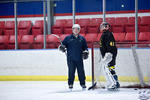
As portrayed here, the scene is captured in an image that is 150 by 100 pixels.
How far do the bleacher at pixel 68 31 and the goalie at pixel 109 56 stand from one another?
220cm

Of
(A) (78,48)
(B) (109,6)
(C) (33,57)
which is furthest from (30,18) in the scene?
(A) (78,48)

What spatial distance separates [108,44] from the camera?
18.9ft

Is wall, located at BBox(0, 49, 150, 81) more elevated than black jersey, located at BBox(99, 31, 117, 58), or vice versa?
black jersey, located at BBox(99, 31, 117, 58)

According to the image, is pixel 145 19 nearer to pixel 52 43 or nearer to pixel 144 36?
pixel 144 36

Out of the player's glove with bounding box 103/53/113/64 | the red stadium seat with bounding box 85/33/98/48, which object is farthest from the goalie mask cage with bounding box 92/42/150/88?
the red stadium seat with bounding box 85/33/98/48

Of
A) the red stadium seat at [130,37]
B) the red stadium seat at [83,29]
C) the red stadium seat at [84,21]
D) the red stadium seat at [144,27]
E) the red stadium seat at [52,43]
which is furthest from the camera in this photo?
the red stadium seat at [84,21]

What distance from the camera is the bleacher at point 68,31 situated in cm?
852

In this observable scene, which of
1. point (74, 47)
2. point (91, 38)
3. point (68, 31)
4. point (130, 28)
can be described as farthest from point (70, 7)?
point (74, 47)

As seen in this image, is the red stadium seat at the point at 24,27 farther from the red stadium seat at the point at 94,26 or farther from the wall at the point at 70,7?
the red stadium seat at the point at 94,26

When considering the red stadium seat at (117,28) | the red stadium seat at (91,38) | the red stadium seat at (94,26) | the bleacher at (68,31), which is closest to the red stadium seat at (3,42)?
the bleacher at (68,31)

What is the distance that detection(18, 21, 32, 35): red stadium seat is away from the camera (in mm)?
10445

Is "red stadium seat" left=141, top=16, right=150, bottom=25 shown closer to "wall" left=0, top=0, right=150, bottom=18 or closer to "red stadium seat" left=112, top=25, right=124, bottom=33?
"wall" left=0, top=0, right=150, bottom=18

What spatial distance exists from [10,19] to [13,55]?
312cm

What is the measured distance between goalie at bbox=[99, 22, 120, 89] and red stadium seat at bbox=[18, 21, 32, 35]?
497 centimetres
